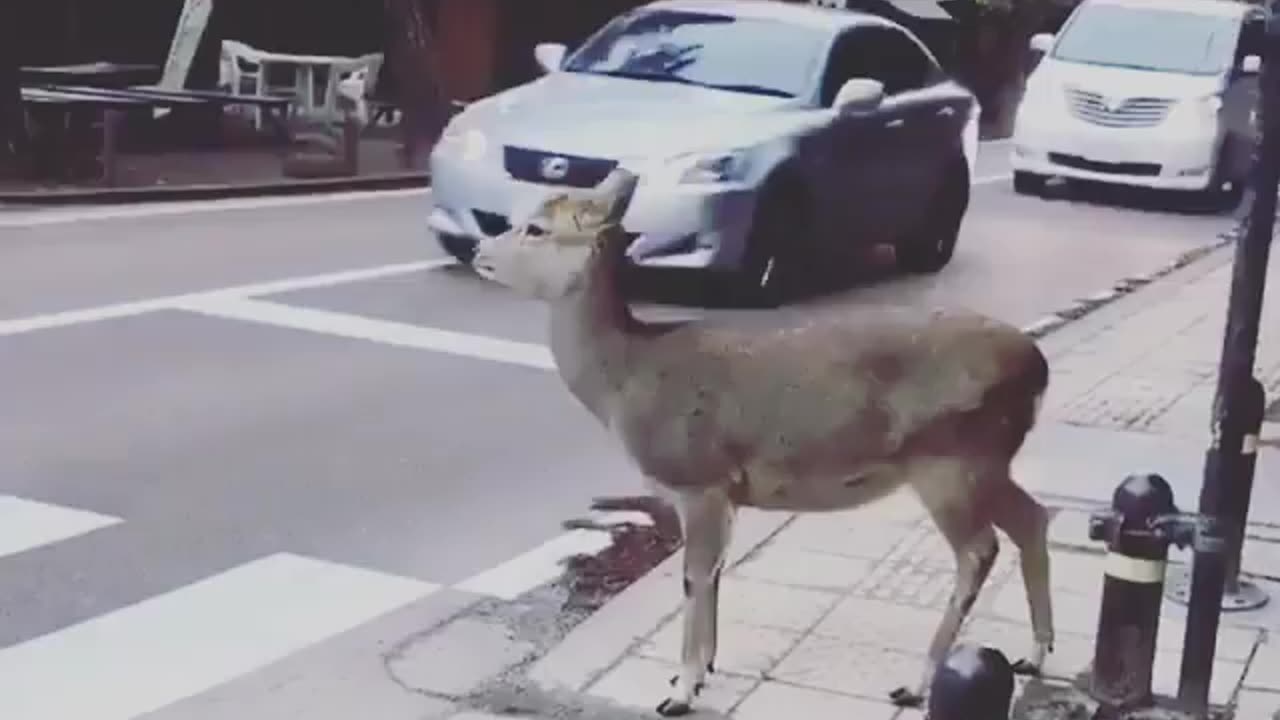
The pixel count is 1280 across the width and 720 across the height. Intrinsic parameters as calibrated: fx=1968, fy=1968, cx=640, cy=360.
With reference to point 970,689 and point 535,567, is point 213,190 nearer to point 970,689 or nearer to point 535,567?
point 535,567

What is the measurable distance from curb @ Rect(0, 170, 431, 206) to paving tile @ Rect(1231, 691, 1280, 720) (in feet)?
37.8

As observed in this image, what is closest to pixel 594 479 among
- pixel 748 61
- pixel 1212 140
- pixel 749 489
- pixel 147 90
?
pixel 749 489

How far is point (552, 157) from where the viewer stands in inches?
447

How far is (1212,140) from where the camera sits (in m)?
19.4

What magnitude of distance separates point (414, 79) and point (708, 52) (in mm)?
7950

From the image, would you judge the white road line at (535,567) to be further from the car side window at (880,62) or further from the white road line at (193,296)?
the car side window at (880,62)

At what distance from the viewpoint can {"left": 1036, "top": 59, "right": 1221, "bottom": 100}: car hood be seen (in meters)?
19.6

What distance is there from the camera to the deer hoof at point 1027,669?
18.2 feet

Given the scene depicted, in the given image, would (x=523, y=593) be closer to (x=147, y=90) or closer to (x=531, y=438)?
(x=531, y=438)

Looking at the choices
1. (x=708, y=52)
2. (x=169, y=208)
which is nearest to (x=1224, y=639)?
(x=708, y=52)

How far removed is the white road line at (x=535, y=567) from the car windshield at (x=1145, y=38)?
1454 cm

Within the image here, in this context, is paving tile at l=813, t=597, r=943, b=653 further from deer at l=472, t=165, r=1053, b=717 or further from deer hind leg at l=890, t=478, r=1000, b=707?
deer at l=472, t=165, r=1053, b=717

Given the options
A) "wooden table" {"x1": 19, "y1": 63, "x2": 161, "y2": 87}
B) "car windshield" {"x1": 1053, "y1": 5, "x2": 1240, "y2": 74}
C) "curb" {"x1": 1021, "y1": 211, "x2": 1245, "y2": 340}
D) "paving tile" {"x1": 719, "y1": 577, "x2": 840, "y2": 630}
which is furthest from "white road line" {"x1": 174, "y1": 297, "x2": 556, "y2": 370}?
"car windshield" {"x1": 1053, "y1": 5, "x2": 1240, "y2": 74}

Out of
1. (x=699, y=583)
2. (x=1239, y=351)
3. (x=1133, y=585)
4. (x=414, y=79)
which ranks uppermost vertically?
(x=1239, y=351)
